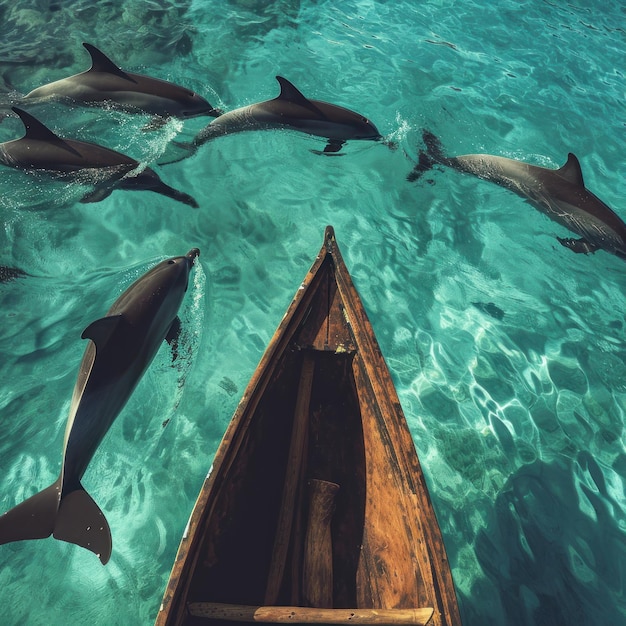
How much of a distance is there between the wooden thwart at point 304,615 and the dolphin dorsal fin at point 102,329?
241cm

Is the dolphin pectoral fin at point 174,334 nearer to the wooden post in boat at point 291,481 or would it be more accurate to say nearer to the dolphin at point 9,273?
the wooden post in boat at point 291,481

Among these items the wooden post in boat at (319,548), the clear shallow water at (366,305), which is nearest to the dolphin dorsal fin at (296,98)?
the clear shallow water at (366,305)

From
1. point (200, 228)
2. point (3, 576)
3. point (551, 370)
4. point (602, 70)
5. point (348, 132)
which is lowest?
point (3, 576)

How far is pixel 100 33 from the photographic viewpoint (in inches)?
486

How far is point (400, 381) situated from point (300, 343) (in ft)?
6.56

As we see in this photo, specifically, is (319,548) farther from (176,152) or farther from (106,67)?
(106,67)

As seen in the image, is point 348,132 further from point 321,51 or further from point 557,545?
point 557,545

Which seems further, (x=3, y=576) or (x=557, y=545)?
(x=557, y=545)

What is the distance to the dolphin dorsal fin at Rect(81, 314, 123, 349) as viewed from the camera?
13.5ft

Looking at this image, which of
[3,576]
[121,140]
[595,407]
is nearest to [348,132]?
[121,140]

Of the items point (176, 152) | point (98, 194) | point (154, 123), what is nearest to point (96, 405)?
point (98, 194)

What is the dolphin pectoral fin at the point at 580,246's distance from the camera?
756cm

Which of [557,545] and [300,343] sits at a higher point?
[300,343]

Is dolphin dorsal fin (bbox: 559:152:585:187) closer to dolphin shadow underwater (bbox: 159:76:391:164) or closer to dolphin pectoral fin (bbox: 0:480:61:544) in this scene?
dolphin shadow underwater (bbox: 159:76:391:164)
